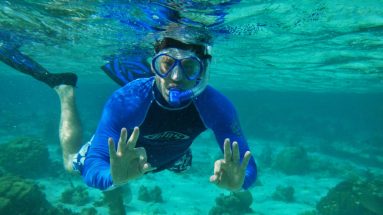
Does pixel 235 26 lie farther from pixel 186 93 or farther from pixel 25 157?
pixel 25 157

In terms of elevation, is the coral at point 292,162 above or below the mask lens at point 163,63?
below

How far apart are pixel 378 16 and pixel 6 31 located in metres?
18.3

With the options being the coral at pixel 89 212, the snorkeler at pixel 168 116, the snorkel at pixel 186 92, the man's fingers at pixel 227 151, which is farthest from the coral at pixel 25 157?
the man's fingers at pixel 227 151

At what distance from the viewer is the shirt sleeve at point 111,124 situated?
4.82 m

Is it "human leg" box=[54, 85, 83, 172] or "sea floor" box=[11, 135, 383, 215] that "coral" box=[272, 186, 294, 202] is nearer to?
"sea floor" box=[11, 135, 383, 215]

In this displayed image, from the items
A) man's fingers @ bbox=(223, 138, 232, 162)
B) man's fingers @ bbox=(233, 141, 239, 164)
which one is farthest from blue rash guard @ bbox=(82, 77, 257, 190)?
man's fingers @ bbox=(223, 138, 232, 162)

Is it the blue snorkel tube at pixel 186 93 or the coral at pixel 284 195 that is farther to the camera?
the coral at pixel 284 195

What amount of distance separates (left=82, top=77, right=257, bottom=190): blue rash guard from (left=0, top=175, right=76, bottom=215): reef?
793 centimetres

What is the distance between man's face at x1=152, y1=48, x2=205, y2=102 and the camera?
5634 mm

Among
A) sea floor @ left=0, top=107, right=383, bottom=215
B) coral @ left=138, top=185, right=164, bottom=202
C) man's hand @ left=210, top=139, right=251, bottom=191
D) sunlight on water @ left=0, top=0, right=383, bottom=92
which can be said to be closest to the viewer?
man's hand @ left=210, top=139, right=251, bottom=191

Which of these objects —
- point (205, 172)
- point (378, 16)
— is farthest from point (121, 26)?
point (205, 172)

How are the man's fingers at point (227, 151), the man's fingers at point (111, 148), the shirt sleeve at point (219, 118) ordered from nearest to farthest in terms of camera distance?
the man's fingers at point (111, 148) → the man's fingers at point (227, 151) → the shirt sleeve at point (219, 118)

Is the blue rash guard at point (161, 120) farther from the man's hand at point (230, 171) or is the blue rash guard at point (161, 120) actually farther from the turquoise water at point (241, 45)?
the turquoise water at point (241, 45)

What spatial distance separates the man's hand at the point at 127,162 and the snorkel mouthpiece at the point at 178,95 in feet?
4.39
